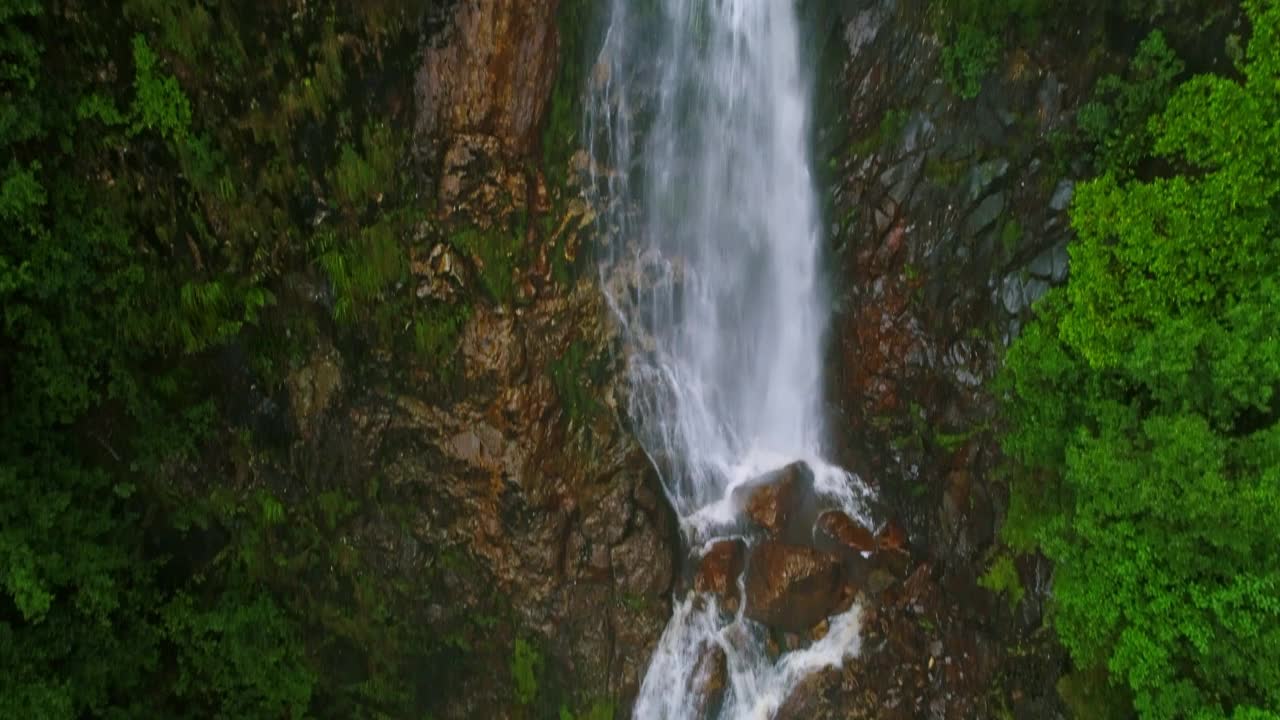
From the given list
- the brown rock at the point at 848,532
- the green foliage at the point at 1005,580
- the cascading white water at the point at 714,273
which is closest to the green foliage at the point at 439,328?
the cascading white water at the point at 714,273

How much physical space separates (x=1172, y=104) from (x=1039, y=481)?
8.59 feet

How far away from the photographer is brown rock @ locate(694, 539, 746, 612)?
6.75m

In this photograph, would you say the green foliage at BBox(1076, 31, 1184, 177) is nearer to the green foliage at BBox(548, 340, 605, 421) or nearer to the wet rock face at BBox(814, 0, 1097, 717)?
the wet rock face at BBox(814, 0, 1097, 717)

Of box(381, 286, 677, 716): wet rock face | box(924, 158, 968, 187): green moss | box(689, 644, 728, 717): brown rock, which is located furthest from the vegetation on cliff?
box(924, 158, 968, 187): green moss

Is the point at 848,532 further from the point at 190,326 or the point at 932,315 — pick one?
A: the point at 190,326

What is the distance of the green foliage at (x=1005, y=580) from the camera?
560cm

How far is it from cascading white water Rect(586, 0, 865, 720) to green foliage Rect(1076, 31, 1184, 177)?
2.19 metres

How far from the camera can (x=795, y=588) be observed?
6555mm

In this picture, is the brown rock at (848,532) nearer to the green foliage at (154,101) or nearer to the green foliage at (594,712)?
the green foliage at (594,712)

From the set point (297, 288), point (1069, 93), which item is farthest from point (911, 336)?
point (297, 288)

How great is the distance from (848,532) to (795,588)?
69 centimetres

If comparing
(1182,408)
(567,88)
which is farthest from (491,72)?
(1182,408)

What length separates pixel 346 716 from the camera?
687cm

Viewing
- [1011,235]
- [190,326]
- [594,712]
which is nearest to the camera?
[1011,235]
